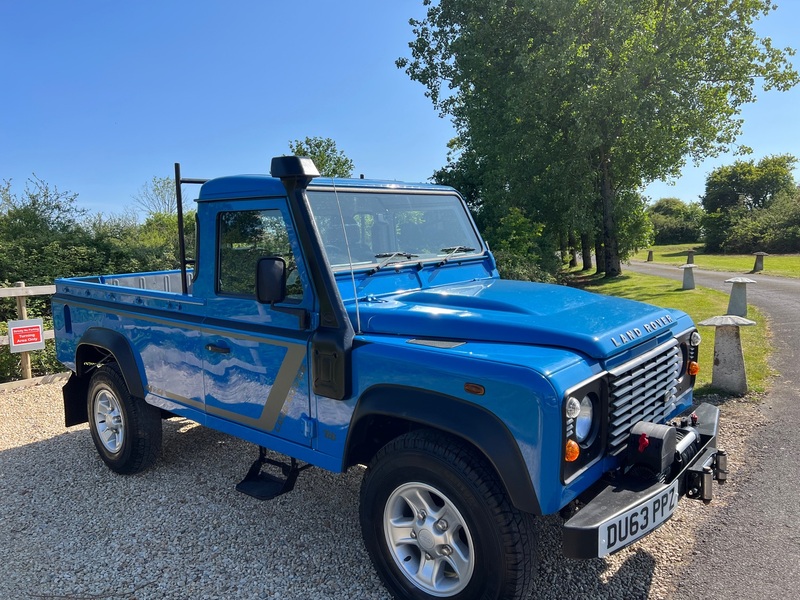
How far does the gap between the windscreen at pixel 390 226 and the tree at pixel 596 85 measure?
13890 mm

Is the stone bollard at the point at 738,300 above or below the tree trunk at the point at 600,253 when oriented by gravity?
below

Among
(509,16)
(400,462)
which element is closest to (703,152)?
(509,16)

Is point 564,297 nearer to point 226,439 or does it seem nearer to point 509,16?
point 226,439

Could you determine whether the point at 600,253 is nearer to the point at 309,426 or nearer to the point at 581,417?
the point at 309,426

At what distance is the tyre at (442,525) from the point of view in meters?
2.45

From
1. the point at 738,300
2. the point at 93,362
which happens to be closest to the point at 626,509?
the point at 93,362

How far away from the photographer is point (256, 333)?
11.1 feet

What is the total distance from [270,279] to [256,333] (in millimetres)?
577

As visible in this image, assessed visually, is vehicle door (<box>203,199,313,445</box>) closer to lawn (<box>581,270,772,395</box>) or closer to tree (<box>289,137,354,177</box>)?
lawn (<box>581,270,772,395</box>)

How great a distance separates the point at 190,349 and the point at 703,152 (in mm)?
20582

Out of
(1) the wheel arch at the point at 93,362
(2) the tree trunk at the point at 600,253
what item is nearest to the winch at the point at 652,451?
(1) the wheel arch at the point at 93,362

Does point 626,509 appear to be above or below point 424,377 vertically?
below

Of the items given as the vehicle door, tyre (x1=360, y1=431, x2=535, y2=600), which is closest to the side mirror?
the vehicle door

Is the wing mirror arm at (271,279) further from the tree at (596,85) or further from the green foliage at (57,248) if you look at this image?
the tree at (596,85)
